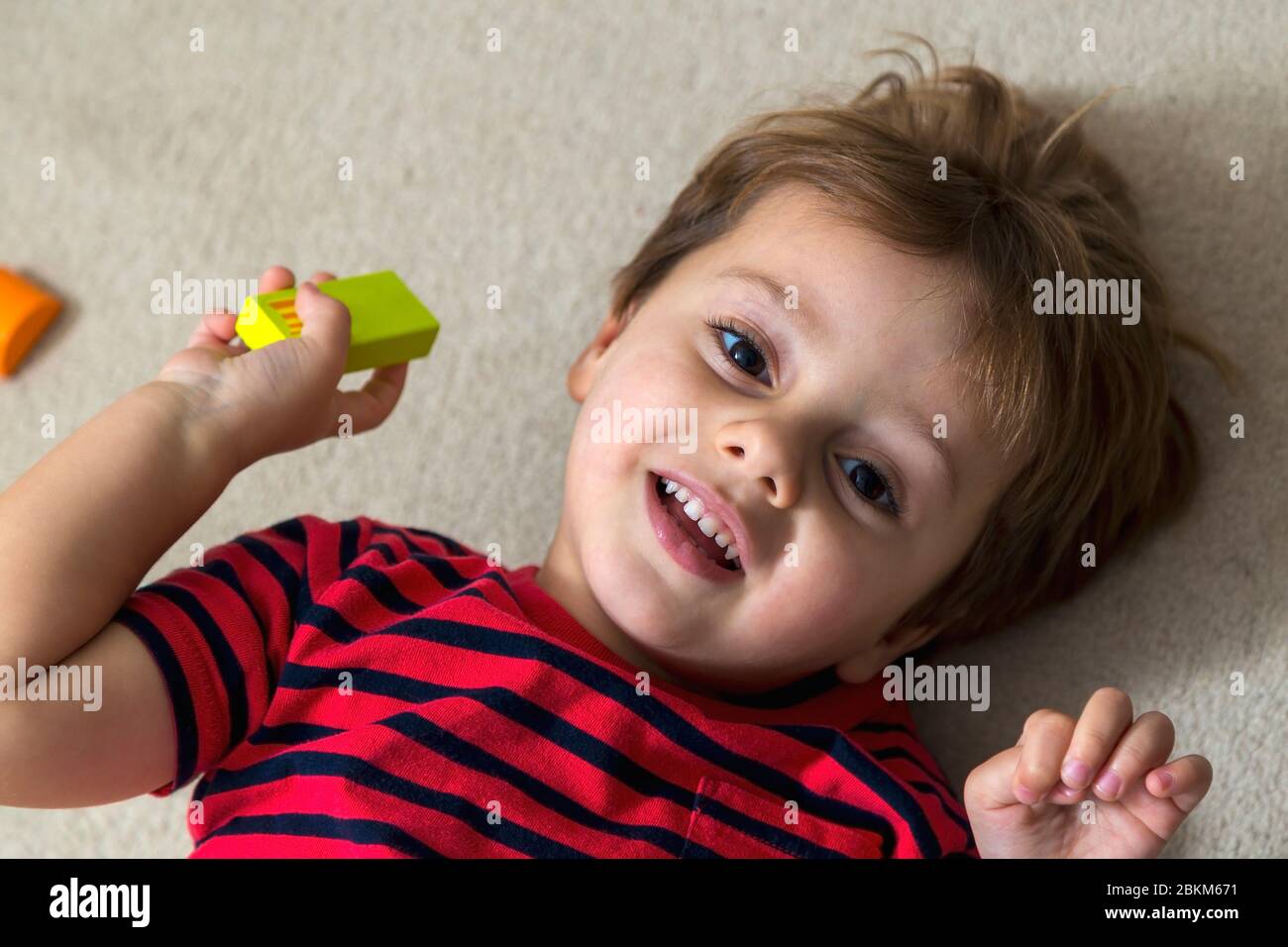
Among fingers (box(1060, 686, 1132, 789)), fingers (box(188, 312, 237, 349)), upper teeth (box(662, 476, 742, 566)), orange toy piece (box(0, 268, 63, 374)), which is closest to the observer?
fingers (box(1060, 686, 1132, 789))

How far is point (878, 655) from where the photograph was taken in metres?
1.08

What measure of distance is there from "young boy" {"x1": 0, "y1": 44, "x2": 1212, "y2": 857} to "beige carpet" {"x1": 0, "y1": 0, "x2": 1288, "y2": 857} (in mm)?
136

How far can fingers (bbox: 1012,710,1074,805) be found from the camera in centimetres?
83

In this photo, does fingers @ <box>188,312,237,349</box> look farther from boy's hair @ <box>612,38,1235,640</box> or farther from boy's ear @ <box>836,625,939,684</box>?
boy's ear @ <box>836,625,939,684</box>

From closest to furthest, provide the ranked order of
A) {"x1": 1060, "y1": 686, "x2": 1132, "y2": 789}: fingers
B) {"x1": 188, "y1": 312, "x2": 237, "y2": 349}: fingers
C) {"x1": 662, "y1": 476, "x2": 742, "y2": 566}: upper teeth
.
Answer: {"x1": 1060, "y1": 686, "x2": 1132, "y2": 789}: fingers, {"x1": 662, "y1": 476, "x2": 742, "y2": 566}: upper teeth, {"x1": 188, "y1": 312, "x2": 237, "y2": 349}: fingers

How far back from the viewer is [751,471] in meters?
0.89

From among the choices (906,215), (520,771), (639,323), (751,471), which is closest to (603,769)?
(520,771)

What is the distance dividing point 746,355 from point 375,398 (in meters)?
0.34

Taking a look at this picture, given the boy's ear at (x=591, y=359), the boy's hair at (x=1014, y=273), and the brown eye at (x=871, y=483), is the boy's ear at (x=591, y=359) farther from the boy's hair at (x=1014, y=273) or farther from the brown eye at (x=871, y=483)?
the brown eye at (x=871, y=483)

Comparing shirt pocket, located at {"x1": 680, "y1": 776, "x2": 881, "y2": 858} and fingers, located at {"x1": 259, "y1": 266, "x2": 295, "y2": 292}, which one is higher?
fingers, located at {"x1": 259, "y1": 266, "x2": 295, "y2": 292}

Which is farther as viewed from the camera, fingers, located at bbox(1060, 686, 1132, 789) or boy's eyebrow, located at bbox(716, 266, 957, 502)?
boy's eyebrow, located at bbox(716, 266, 957, 502)

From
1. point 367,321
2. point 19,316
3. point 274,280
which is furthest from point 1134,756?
point 19,316

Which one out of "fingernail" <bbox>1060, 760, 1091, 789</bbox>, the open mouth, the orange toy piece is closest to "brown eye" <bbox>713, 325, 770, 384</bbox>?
the open mouth
